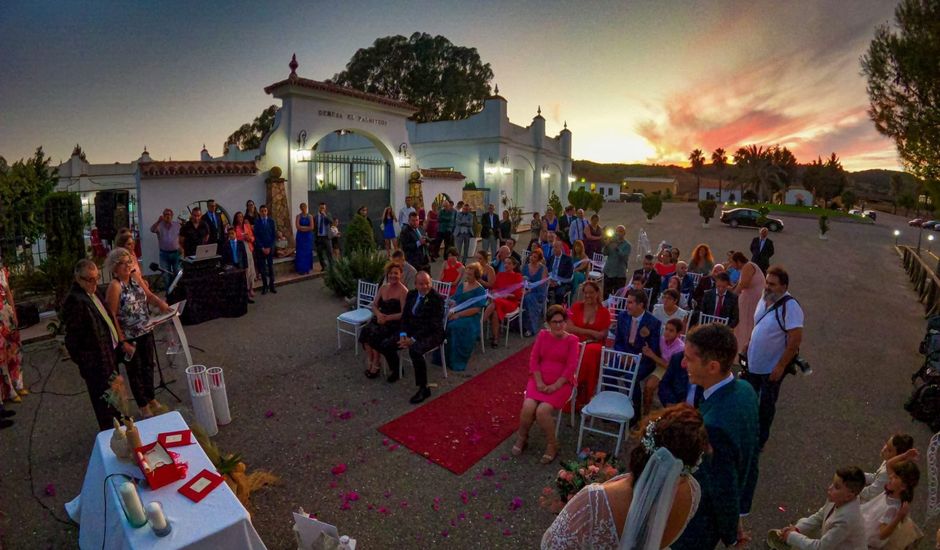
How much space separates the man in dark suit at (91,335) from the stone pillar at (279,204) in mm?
8773

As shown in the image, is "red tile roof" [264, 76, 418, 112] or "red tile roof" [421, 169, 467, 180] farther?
"red tile roof" [421, 169, 467, 180]

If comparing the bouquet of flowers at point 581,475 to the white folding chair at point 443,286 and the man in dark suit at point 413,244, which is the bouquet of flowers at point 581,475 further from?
the man in dark suit at point 413,244

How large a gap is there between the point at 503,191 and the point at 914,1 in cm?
1493

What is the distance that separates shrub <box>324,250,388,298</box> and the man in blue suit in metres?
5.78

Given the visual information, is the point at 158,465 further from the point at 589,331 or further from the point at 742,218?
the point at 742,218

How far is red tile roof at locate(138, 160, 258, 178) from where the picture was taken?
34.2ft

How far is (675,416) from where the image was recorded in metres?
1.84

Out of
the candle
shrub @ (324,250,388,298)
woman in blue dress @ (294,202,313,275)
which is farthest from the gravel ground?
woman in blue dress @ (294,202,313,275)

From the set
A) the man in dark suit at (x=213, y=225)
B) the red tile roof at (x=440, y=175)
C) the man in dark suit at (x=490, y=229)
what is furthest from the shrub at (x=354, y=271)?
the red tile roof at (x=440, y=175)

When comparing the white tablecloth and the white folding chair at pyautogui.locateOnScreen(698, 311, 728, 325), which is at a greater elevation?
the white folding chair at pyautogui.locateOnScreen(698, 311, 728, 325)

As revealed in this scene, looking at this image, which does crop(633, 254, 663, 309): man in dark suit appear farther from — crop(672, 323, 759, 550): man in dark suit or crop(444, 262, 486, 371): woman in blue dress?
crop(672, 323, 759, 550): man in dark suit

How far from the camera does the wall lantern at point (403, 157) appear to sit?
1683 centimetres

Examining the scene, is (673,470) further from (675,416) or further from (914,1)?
(914,1)

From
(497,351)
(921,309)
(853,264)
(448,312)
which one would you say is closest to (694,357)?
(448,312)
